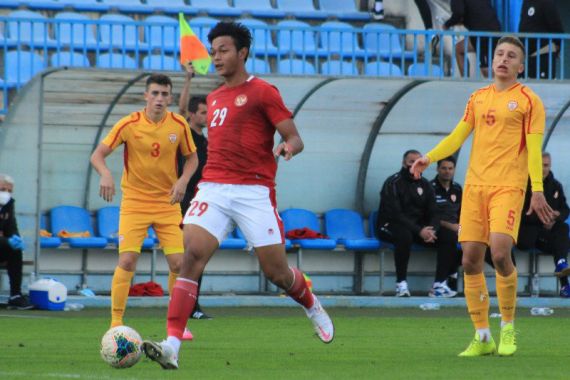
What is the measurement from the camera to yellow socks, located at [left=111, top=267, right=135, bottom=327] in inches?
428

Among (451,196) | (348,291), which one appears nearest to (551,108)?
(451,196)

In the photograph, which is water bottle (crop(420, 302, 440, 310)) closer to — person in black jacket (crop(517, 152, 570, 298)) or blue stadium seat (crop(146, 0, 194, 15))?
person in black jacket (crop(517, 152, 570, 298))

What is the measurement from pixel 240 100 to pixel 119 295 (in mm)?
2799

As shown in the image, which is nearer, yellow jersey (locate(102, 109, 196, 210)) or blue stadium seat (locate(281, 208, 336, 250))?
yellow jersey (locate(102, 109, 196, 210))

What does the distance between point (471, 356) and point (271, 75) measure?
689 cm

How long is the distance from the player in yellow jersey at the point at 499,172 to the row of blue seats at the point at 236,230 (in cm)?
828

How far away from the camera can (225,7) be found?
2216 centimetres

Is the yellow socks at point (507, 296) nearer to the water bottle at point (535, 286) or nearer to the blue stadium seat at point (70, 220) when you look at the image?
the blue stadium seat at point (70, 220)

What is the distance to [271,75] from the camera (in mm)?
15836

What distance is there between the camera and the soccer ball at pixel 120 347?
8.03 m

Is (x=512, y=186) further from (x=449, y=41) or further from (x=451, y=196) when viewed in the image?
(x=449, y=41)

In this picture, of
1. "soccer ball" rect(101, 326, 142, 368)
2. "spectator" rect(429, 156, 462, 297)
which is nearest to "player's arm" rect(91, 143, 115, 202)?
"soccer ball" rect(101, 326, 142, 368)

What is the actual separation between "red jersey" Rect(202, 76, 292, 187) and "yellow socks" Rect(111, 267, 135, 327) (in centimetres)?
246

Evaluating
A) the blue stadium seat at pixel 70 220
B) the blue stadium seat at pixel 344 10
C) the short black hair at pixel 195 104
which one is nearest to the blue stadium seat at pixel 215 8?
the blue stadium seat at pixel 344 10
